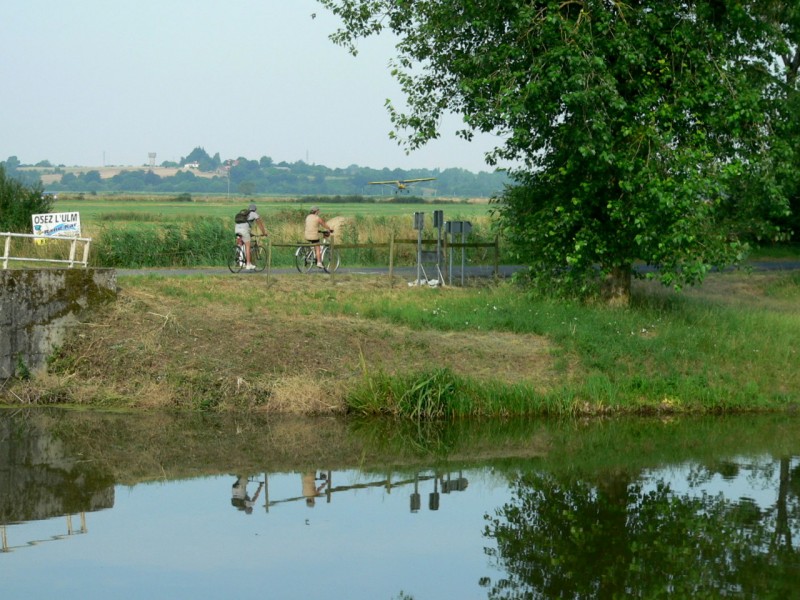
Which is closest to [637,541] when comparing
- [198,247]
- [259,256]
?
[259,256]

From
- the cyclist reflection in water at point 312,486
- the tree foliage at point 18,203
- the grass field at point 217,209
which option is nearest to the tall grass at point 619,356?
the cyclist reflection in water at point 312,486

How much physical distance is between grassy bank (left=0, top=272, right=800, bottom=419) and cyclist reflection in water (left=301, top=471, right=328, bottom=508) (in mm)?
3949

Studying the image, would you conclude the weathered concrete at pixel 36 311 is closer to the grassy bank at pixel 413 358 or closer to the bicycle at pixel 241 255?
the grassy bank at pixel 413 358

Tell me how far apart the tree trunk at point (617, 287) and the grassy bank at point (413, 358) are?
0.53 meters

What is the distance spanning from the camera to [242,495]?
14.6 metres

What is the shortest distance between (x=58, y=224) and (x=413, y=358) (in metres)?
9.23

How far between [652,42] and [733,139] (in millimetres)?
2738

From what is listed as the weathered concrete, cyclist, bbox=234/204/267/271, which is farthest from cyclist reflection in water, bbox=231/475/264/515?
cyclist, bbox=234/204/267/271

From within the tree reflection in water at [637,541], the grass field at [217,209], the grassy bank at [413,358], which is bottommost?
the tree reflection in water at [637,541]

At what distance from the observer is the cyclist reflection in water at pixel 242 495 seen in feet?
46.2

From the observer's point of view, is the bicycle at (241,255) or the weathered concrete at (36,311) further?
the bicycle at (241,255)

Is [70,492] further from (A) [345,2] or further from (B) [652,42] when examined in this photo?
(A) [345,2]

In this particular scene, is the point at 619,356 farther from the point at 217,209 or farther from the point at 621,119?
the point at 217,209

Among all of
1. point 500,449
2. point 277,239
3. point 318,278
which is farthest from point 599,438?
point 277,239
